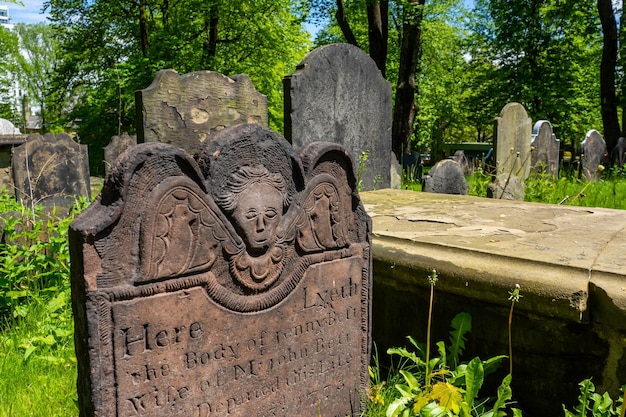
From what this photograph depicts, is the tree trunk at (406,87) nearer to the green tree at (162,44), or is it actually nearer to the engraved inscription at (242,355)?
the green tree at (162,44)

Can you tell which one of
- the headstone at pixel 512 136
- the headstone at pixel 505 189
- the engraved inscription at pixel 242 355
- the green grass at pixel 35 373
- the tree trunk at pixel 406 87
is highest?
the tree trunk at pixel 406 87

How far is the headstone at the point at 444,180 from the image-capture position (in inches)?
269

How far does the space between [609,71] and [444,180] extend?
1020 cm

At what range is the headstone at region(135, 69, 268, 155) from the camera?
5.49 meters

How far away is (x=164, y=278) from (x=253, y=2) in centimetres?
1700

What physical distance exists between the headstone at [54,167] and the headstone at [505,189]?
18.6ft

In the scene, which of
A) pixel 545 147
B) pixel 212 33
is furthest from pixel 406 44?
pixel 212 33

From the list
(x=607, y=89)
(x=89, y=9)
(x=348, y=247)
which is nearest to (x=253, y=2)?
(x=89, y=9)

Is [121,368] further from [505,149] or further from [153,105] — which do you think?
[505,149]

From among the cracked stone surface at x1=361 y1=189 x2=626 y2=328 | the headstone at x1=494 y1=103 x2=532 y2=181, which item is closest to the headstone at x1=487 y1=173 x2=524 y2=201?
the headstone at x1=494 y1=103 x2=532 y2=181

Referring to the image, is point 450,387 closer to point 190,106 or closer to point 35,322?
point 35,322

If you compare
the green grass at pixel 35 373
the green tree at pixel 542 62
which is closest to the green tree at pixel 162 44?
the green tree at pixel 542 62

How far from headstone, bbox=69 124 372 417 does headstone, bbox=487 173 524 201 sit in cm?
406

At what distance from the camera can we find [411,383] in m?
2.42
